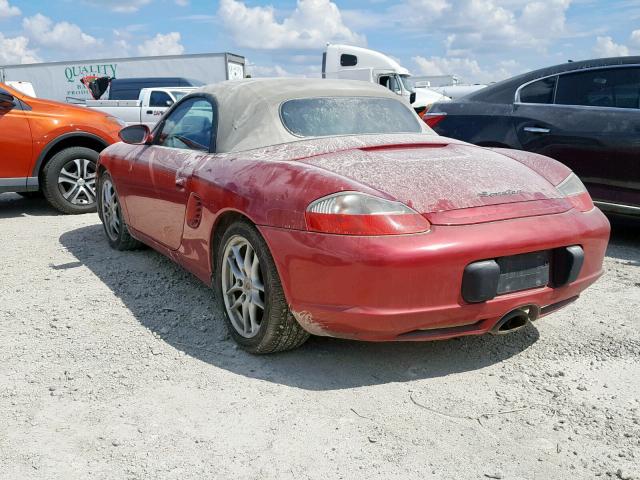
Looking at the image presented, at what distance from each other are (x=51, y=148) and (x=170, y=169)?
12.3 feet

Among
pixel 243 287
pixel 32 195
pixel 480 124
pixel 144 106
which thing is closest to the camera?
pixel 243 287

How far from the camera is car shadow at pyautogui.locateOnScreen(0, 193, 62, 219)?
721cm

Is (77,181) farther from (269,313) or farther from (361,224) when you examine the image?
(361,224)

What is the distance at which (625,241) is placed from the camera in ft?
17.9

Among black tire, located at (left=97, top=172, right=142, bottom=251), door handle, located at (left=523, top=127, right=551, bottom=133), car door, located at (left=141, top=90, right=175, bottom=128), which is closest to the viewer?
black tire, located at (left=97, top=172, right=142, bottom=251)

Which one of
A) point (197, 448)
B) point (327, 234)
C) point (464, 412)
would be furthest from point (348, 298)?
point (197, 448)

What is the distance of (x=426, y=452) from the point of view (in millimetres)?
2271

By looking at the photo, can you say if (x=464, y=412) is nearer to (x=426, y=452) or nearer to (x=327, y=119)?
(x=426, y=452)

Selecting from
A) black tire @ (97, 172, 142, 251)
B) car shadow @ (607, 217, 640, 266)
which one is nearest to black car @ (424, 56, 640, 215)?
car shadow @ (607, 217, 640, 266)

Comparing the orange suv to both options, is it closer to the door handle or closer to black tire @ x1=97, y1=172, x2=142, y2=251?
black tire @ x1=97, y1=172, x2=142, y2=251

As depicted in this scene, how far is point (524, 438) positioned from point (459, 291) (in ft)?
2.00

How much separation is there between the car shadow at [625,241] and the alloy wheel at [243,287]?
3.11m

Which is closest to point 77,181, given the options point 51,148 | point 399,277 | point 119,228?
point 51,148

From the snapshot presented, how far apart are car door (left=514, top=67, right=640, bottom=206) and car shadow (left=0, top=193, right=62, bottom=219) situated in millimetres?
5229
